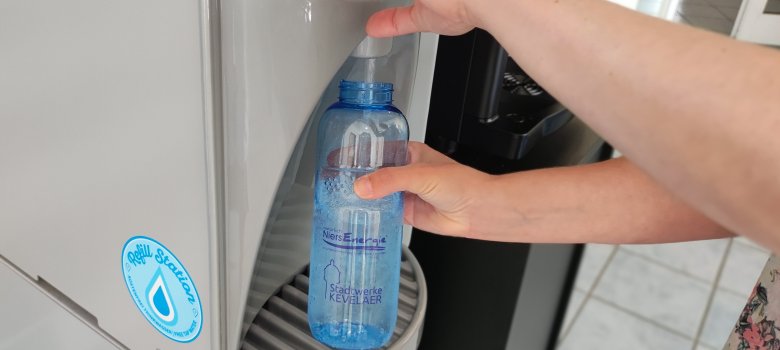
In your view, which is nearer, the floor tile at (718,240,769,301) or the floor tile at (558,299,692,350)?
the floor tile at (558,299,692,350)

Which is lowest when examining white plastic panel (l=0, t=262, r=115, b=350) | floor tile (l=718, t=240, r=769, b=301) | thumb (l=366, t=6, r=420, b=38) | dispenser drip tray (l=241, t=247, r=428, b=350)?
floor tile (l=718, t=240, r=769, b=301)

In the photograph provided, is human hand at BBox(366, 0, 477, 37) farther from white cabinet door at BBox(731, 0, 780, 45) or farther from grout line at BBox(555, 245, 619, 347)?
white cabinet door at BBox(731, 0, 780, 45)

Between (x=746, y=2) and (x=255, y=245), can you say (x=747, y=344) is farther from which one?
(x=746, y=2)

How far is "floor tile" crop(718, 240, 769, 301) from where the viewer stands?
220 cm

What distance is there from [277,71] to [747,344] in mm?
586

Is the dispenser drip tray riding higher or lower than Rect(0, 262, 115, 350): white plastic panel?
higher

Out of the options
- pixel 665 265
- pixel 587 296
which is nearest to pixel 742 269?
pixel 665 265

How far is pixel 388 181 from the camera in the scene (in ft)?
1.86

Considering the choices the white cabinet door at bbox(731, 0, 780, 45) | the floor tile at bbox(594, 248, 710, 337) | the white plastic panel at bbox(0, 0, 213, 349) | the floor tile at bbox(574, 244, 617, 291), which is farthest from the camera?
the white cabinet door at bbox(731, 0, 780, 45)

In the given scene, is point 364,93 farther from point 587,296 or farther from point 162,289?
point 587,296

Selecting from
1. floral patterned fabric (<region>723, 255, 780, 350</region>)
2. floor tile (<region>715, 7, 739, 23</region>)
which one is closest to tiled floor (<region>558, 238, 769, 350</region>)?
floral patterned fabric (<region>723, 255, 780, 350</region>)

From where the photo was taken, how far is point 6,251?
2.55 feet

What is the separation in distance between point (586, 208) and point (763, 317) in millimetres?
231

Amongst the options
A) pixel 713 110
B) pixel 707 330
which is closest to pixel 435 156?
pixel 713 110
